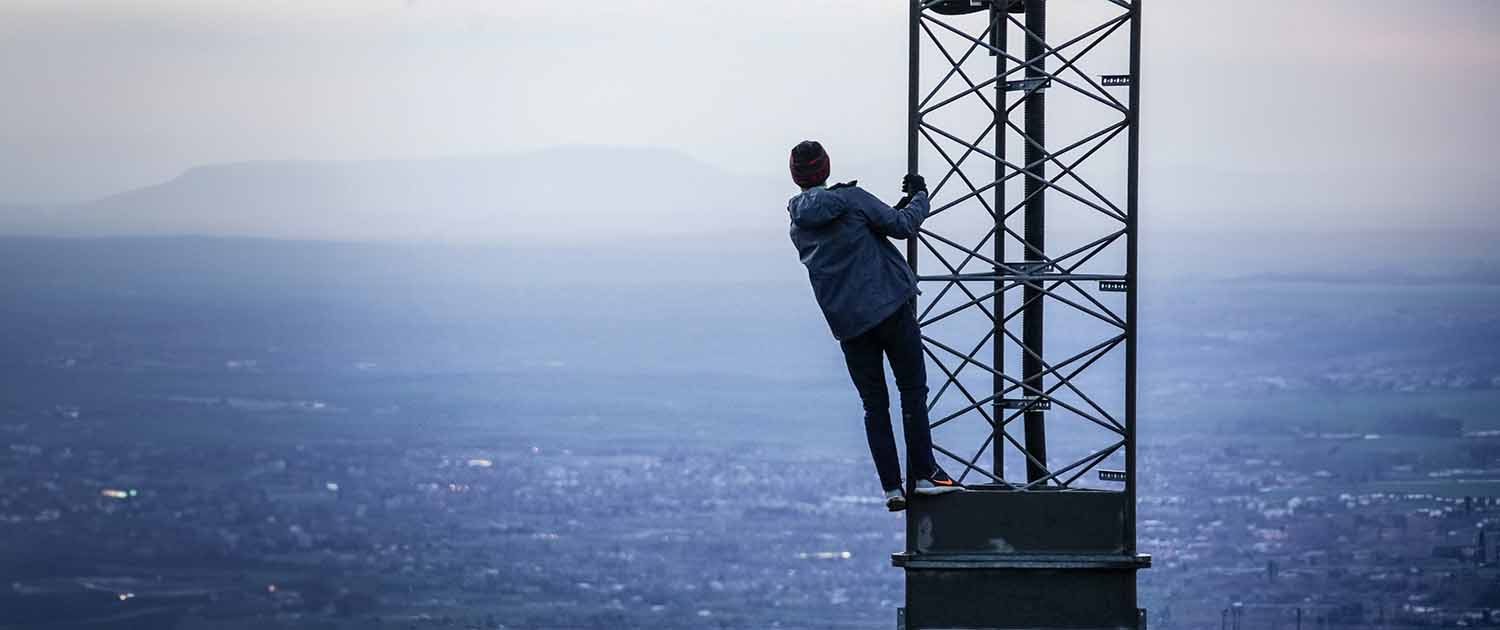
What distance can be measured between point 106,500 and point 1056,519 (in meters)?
84.4

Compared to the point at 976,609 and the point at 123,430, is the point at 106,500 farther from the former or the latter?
the point at 976,609

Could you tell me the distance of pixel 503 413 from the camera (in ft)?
351

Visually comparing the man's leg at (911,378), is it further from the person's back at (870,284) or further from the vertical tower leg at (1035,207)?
the vertical tower leg at (1035,207)

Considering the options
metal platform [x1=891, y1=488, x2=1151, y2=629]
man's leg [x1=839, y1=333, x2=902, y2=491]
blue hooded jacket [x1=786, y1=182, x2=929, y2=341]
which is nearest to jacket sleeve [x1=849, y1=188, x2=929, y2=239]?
blue hooded jacket [x1=786, y1=182, x2=929, y2=341]

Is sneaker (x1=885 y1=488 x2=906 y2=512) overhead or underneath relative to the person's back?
underneath

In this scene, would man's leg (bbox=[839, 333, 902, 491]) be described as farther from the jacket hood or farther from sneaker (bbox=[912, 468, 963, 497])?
the jacket hood

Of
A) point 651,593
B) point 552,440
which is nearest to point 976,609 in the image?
point 651,593

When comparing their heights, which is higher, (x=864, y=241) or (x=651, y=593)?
(x=864, y=241)

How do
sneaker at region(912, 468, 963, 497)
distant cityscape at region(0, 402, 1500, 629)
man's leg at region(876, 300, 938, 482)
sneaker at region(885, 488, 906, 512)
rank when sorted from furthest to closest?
1. distant cityscape at region(0, 402, 1500, 629)
2. sneaker at region(912, 468, 963, 497)
3. sneaker at region(885, 488, 906, 512)
4. man's leg at region(876, 300, 938, 482)

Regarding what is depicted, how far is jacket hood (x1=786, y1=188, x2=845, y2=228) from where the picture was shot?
33.4ft

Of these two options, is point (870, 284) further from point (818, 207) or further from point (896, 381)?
point (896, 381)

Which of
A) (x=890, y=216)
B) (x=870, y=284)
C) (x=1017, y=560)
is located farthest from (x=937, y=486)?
(x=890, y=216)

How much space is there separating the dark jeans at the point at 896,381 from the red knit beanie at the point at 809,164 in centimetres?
87

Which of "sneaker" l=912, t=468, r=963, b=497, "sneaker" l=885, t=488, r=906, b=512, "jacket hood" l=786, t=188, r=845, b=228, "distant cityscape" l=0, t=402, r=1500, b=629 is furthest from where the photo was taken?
"distant cityscape" l=0, t=402, r=1500, b=629
